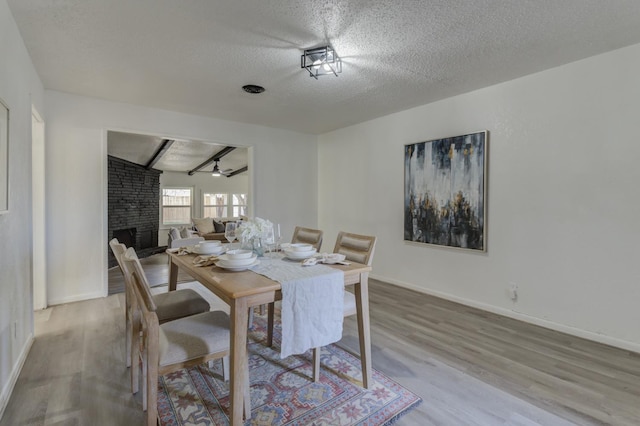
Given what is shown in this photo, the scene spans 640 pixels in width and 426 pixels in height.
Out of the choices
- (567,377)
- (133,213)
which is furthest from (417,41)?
(133,213)

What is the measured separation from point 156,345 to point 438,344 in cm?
206

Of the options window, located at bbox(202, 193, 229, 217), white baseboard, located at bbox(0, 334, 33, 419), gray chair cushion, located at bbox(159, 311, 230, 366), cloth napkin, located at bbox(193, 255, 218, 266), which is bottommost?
white baseboard, located at bbox(0, 334, 33, 419)

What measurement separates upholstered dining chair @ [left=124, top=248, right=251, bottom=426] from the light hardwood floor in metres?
0.40

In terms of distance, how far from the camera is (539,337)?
256cm

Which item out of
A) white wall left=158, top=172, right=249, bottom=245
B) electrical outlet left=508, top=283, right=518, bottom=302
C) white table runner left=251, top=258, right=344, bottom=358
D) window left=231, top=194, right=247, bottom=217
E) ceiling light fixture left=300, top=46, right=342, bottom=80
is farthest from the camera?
window left=231, top=194, right=247, bottom=217

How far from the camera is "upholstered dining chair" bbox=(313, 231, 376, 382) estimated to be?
1.93 meters

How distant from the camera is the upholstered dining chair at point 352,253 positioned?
193 cm

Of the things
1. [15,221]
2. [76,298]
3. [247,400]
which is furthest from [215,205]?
[247,400]

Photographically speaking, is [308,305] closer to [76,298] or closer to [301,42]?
[301,42]

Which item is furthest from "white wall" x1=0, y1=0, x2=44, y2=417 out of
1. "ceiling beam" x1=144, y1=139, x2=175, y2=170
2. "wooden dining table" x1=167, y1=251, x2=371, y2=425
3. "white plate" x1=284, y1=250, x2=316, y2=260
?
"ceiling beam" x1=144, y1=139, x2=175, y2=170

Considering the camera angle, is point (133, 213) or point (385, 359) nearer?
point (385, 359)

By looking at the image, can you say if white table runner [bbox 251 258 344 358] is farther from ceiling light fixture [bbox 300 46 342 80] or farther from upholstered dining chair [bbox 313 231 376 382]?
ceiling light fixture [bbox 300 46 342 80]

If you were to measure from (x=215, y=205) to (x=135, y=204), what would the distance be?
119 inches

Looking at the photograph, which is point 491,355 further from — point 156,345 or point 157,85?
point 157,85
